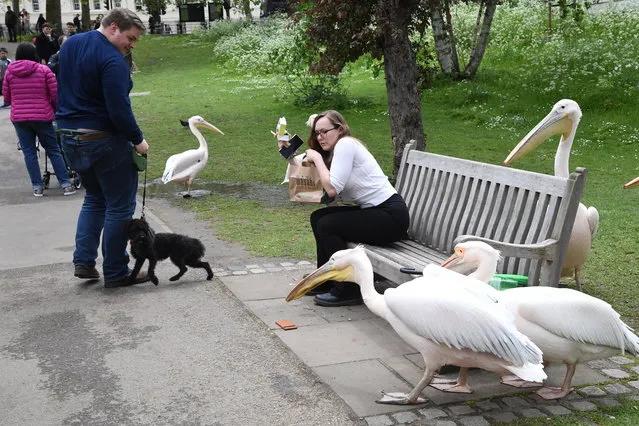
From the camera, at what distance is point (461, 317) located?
13.5 ft

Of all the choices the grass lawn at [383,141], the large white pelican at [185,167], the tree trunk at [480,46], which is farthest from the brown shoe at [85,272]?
the tree trunk at [480,46]

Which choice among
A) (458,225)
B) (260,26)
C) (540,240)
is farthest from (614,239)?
(260,26)

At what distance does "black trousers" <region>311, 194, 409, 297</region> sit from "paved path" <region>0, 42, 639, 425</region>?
1.48ft

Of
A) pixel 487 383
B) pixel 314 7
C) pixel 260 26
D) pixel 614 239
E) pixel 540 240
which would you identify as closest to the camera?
pixel 487 383

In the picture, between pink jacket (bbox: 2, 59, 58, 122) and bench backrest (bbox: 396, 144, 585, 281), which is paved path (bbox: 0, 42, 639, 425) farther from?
pink jacket (bbox: 2, 59, 58, 122)

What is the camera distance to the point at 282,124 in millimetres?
7570

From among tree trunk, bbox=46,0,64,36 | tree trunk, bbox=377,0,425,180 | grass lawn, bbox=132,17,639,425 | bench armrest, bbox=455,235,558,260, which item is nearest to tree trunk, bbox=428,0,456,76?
grass lawn, bbox=132,17,639,425

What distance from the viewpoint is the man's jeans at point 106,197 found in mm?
6277

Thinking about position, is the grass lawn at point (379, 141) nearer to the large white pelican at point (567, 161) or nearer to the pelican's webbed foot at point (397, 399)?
the large white pelican at point (567, 161)

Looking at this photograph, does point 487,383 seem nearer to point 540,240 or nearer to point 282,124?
point 540,240

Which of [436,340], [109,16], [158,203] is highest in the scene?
[109,16]

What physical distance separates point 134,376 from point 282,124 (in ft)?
11.0

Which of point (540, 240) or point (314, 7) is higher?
point (314, 7)

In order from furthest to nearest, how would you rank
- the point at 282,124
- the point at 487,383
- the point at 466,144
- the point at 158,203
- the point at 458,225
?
1. the point at 466,144
2. the point at 158,203
3. the point at 282,124
4. the point at 458,225
5. the point at 487,383
